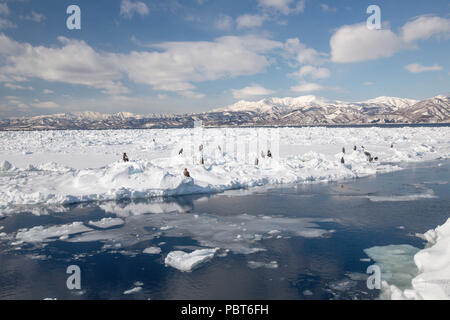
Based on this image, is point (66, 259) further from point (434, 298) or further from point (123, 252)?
point (434, 298)

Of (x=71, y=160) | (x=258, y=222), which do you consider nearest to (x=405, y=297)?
(x=258, y=222)

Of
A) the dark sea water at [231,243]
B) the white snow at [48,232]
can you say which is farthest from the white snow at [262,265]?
the white snow at [48,232]

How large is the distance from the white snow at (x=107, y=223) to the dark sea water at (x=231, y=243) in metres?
0.32

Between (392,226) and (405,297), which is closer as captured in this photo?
(405,297)

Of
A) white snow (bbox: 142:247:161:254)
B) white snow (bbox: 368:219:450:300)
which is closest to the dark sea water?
white snow (bbox: 142:247:161:254)

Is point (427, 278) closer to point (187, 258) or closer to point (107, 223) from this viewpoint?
point (187, 258)

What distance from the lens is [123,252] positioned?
9375 mm

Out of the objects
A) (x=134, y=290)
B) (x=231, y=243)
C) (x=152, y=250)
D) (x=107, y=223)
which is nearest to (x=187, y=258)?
(x=152, y=250)

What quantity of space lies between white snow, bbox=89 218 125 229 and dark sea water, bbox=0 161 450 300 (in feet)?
1.05

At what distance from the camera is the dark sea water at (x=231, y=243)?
7180 millimetres

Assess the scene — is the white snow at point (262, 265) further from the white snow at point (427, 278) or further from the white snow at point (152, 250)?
the white snow at point (152, 250)

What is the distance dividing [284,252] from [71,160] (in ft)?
76.3
